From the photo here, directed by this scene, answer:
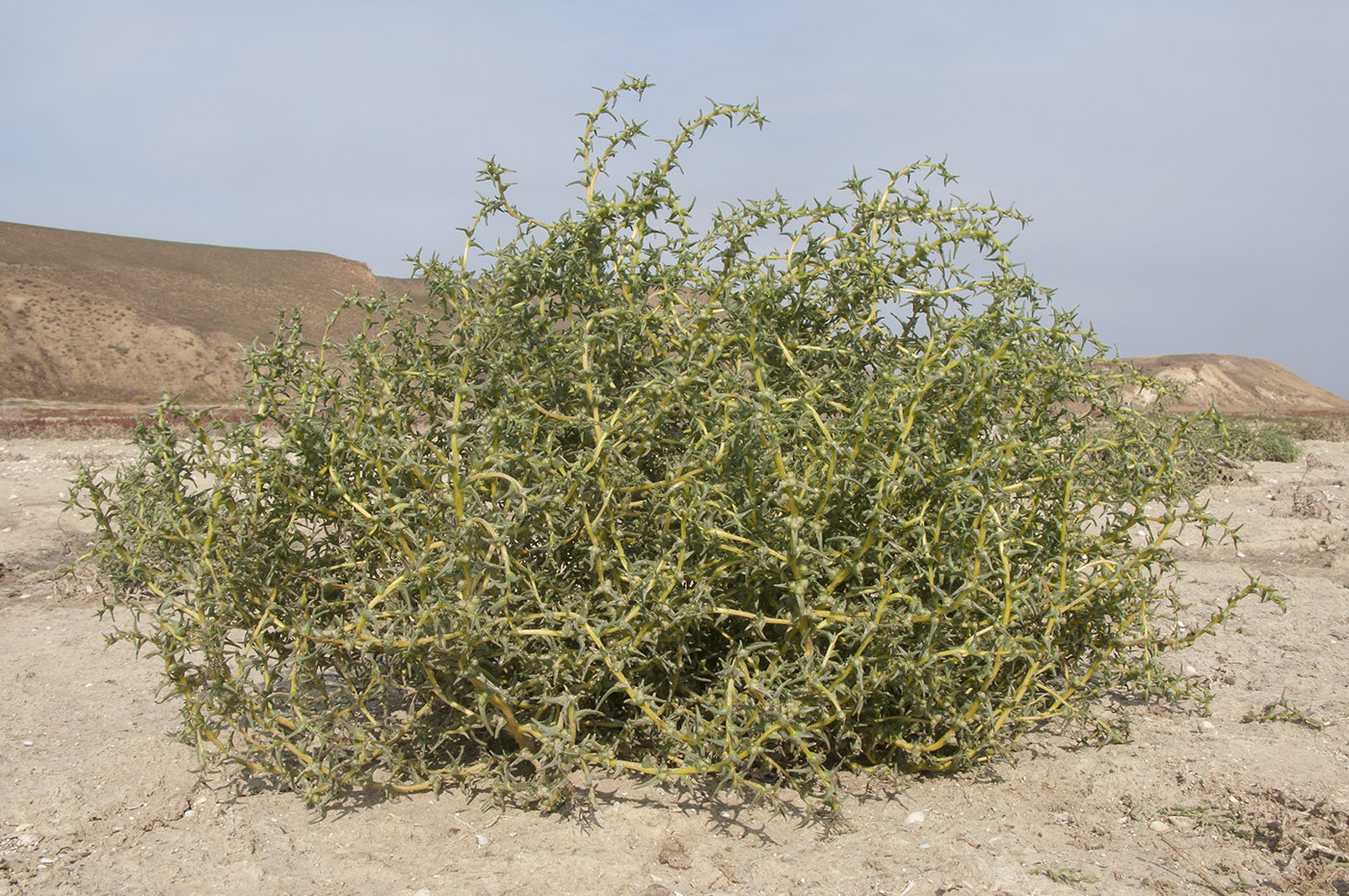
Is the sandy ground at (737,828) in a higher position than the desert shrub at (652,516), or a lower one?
lower

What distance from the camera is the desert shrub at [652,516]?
2.24 m

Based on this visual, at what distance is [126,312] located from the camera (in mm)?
34000

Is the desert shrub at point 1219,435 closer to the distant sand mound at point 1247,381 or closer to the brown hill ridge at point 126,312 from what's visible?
the brown hill ridge at point 126,312

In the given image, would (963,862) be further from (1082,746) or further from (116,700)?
(116,700)

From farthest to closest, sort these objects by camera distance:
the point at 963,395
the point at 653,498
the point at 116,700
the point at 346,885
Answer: the point at 116,700
the point at 963,395
the point at 653,498
the point at 346,885

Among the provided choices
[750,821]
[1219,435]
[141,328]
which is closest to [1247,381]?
[1219,435]

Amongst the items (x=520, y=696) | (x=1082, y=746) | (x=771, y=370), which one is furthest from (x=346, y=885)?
(x=1082, y=746)

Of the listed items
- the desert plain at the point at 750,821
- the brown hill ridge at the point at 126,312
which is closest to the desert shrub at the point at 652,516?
the desert plain at the point at 750,821

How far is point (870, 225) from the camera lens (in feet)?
8.98

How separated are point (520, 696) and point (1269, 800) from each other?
6.67 feet

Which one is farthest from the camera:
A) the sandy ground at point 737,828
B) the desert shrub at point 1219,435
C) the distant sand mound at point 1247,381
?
the distant sand mound at point 1247,381

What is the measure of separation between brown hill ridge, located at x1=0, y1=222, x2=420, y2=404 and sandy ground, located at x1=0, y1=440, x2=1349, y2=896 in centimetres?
2449

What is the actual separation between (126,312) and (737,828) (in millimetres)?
37952

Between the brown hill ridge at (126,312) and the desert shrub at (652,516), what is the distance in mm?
24668
